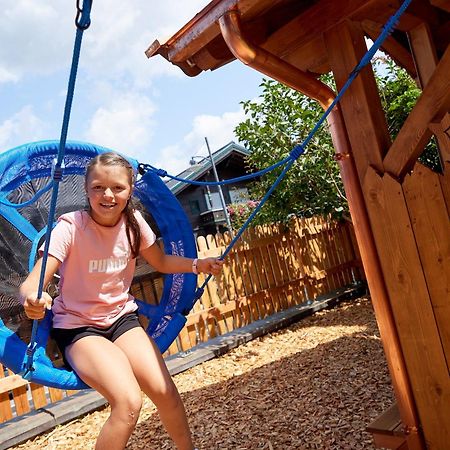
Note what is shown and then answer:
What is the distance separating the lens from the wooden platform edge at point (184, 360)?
12.6 feet

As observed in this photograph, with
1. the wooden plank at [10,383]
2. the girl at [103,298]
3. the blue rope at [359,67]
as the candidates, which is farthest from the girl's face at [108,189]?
the wooden plank at [10,383]

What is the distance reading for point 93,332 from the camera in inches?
80.5

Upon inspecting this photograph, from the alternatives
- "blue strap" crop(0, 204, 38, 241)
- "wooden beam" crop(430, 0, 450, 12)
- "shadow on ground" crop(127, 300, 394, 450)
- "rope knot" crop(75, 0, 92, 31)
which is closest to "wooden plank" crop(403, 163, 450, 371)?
"wooden beam" crop(430, 0, 450, 12)

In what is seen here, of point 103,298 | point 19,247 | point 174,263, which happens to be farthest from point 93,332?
point 19,247

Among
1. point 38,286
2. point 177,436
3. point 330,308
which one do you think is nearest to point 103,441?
point 177,436

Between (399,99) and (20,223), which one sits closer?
(20,223)

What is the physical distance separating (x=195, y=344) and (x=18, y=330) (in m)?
3.12

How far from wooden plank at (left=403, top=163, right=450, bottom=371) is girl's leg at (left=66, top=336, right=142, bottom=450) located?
132 centimetres

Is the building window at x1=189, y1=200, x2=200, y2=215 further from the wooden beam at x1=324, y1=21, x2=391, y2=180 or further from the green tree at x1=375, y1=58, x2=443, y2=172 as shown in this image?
the wooden beam at x1=324, y1=21, x2=391, y2=180

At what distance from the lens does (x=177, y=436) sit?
211 centimetres

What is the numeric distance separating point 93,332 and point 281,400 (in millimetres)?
2089

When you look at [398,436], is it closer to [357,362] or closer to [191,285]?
[191,285]

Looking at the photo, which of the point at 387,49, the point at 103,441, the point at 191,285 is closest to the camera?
the point at 103,441

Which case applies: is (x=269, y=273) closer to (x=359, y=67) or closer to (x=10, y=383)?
(x=10, y=383)
